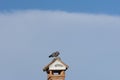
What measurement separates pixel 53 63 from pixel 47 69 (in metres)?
0.58

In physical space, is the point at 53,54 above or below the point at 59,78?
above

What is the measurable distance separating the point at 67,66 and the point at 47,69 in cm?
131

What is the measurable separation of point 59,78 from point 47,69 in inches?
38.1

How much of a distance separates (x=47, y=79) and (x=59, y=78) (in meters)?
0.98

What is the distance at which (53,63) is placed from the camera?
1816 centimetres

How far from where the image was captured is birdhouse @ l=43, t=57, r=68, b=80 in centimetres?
1809

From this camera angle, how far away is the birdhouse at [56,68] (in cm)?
1809

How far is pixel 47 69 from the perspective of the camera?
1830 cm

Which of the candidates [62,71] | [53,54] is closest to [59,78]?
[62,71]

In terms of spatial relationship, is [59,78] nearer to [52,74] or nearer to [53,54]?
[52,74]

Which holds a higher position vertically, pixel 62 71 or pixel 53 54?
pixel 53 54

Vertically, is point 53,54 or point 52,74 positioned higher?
point 53,54

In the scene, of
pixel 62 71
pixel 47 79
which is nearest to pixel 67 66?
pixel 62 71

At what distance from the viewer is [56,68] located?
18219mm
